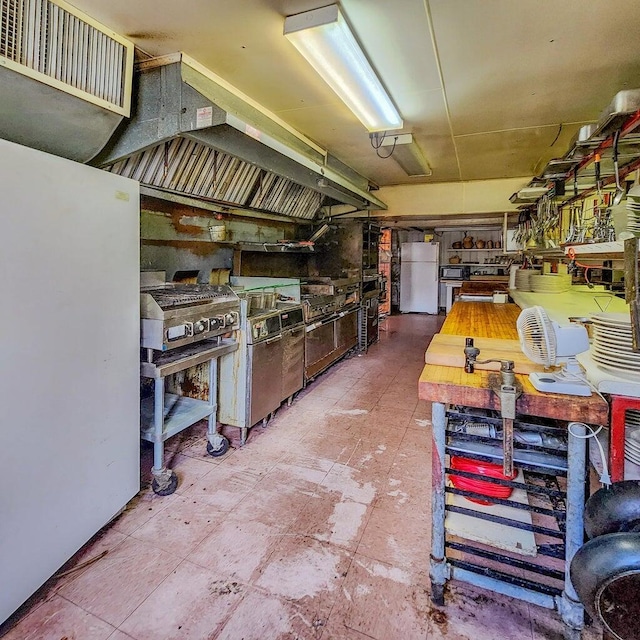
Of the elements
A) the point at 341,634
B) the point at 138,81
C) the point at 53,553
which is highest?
the point at 138,81

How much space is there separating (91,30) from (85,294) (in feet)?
4.32

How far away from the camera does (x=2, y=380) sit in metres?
1.40

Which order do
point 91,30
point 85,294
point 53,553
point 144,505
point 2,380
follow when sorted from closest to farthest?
point 2,380, point 53,553, point 85,294, point 91,30, point 144,505

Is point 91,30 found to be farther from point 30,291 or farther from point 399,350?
point 399,350

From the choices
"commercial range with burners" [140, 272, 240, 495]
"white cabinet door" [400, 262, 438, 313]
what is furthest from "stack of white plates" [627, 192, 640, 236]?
"white cabinet door" [400, 262, 438, 313]

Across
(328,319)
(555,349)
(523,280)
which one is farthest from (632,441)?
(523,280)

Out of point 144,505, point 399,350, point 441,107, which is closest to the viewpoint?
point 144,505

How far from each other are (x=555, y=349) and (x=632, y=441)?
0.38 meters

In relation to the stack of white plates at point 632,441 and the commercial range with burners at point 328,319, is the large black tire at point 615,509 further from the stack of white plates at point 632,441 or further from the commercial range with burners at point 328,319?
the commercial range with burners at point 328,319

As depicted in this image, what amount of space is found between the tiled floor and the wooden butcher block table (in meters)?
0.16

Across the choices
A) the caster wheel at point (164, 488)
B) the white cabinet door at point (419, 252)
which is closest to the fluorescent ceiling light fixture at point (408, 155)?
the caster wheel at point (164, 488)

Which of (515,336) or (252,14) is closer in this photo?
(252,14)

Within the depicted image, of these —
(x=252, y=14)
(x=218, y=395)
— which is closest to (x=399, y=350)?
(x=218, y=395)

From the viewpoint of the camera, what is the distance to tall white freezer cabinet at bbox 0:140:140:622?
4.72 feet
